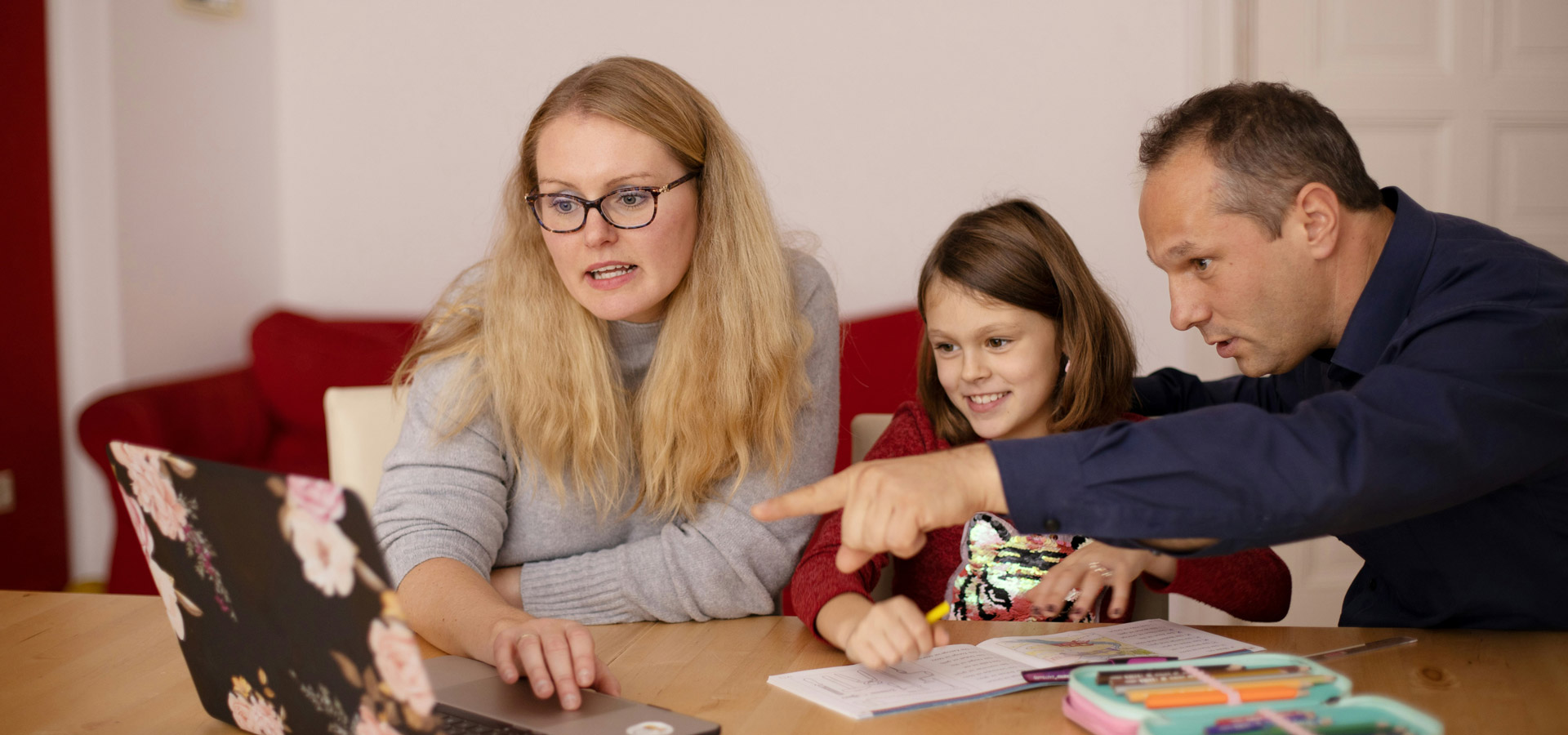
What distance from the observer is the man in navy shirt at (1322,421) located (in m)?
0.89

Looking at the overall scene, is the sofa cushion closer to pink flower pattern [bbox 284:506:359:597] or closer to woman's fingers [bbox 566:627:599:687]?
woman's fingers [bbox 566:627:599:687]

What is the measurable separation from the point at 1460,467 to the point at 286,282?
3.21 meters

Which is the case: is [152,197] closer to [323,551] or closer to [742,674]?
[742,674]

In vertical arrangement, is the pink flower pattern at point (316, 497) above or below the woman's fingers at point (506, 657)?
above

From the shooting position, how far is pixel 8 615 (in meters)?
1.29

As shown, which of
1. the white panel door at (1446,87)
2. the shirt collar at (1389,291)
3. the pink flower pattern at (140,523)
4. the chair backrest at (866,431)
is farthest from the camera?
the white panel door at (1446,87)

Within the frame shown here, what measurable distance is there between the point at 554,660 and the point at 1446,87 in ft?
8.85

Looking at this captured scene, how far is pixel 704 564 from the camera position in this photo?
4.35 ft

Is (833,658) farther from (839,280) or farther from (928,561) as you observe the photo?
(839,280)

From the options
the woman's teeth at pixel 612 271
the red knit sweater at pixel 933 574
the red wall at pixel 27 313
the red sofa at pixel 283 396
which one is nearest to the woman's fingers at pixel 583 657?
the red knit sweater at pixel 933 574

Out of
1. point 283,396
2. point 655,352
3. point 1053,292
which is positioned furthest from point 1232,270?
point 283,396

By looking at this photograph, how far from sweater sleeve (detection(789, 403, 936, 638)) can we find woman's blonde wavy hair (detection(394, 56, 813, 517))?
12cm

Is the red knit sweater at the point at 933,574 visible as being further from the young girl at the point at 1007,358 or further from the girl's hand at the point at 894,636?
the girl's hand at the point at 894,636

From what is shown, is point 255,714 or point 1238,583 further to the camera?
point 1238,583
